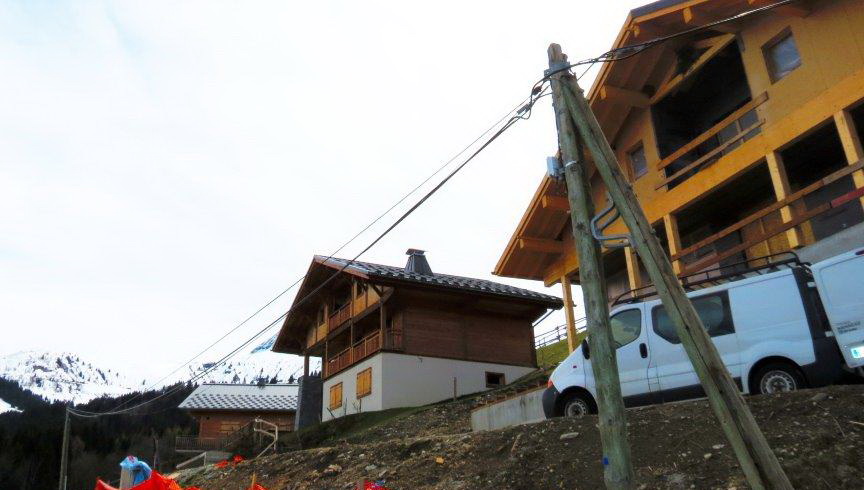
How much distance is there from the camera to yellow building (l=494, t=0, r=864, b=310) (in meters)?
12.7

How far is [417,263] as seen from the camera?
33969mm

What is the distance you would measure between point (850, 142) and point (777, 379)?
5.16m

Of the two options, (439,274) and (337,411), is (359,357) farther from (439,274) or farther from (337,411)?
(439,274)

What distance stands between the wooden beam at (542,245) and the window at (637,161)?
2940mm

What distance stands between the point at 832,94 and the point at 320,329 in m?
28.9

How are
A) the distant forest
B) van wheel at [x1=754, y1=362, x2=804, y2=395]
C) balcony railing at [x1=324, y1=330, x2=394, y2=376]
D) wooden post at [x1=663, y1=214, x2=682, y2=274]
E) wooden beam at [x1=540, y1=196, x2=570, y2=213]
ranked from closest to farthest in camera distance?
van wheel at [x1=754, y1=362, x2=804, y2=395] → wooden post at [x1=663, y1=214, x2=682, y2=274] → wooden beam at [x1=540, y1=196, x2=570, y2=213] → balcony railing at [x1=324, y1=330, x2=394, y2=376] → the distant forest

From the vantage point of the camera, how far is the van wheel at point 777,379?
9352 mm

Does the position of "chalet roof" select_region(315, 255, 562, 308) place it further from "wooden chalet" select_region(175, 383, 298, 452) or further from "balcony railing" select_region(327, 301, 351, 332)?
"wooden chalet" select_region(175, 383, 298, 452)

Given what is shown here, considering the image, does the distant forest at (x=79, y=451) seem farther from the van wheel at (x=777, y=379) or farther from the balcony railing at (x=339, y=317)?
the van wheel at (x=777, y=379)

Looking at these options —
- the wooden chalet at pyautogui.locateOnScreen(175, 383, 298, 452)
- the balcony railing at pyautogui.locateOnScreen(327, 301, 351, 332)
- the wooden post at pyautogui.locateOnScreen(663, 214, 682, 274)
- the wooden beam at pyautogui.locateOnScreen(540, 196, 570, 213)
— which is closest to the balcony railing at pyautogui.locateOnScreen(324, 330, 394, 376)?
the balcony railing at pyautogui.locateOnScreen(327, 301, 351, 332)

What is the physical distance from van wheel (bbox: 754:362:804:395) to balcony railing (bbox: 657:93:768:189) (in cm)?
639

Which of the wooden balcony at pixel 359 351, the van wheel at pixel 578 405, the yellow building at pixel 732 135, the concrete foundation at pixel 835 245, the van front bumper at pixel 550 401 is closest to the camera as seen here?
the van wheel at pixel 578 405

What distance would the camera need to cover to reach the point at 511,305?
1176 inches

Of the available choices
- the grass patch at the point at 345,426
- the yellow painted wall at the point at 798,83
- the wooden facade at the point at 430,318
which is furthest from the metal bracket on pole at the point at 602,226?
the wooden facade at the point at 430,318
